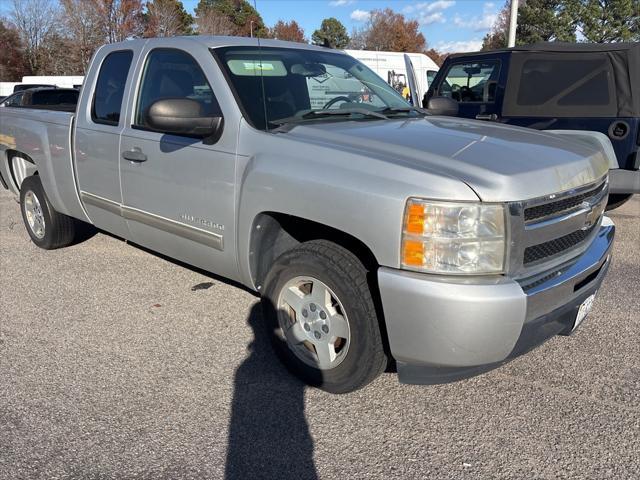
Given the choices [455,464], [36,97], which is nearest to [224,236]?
[455,464]

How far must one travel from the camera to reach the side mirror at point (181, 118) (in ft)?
10.6

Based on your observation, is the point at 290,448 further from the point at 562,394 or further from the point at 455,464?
the point at 562,394

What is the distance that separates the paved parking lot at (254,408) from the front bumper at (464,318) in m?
0.39

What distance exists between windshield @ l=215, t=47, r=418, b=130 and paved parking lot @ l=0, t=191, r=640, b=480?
151 cm

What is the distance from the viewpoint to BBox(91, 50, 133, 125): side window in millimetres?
4398

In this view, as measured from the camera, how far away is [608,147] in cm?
653

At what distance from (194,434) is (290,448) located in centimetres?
49

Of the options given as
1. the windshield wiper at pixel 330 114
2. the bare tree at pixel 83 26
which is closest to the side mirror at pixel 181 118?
the windshield wiper at pixel 330 114

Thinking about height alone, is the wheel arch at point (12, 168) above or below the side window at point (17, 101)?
below

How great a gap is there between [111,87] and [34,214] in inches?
81.8

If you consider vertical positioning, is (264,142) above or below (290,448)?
above

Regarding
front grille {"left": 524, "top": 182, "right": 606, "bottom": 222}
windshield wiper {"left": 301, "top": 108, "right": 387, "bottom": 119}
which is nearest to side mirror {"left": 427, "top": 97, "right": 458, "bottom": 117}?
windshield wiper {"left": 301, "top": 108, "right": 387, "bottom": 119}

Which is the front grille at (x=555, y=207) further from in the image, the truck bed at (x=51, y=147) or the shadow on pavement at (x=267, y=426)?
the truck bed at (x=51, y=147)

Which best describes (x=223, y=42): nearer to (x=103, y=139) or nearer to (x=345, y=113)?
(x=345, y=113)
